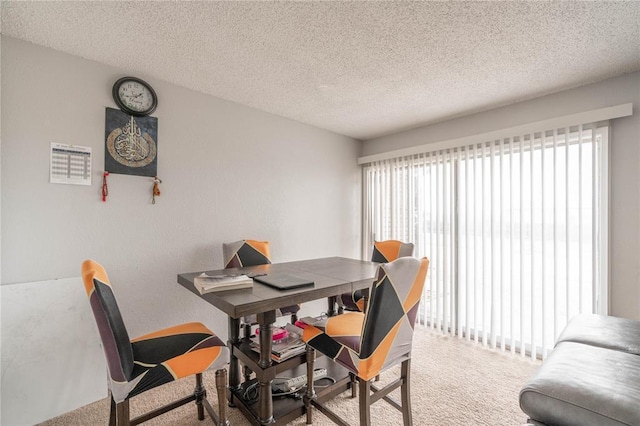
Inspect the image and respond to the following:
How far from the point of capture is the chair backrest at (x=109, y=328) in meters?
1.19

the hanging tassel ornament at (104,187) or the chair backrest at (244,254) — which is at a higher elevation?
the hanging tassel ornament at (104,187)

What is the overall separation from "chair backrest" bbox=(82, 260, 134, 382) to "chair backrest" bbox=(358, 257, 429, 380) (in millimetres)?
1069

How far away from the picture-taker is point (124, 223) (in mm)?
2230

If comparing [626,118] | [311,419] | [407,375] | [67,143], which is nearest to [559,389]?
[407,375]

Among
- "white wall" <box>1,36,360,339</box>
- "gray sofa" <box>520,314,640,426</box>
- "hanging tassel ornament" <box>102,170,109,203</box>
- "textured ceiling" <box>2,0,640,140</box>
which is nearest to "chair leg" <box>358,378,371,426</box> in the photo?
"gray sofa" <box>520,314,640,426</box>

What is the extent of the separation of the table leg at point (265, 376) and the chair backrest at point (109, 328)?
64 cm

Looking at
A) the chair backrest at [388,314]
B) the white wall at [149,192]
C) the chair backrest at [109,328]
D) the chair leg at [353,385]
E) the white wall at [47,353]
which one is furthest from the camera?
the chair leg at [353,385]

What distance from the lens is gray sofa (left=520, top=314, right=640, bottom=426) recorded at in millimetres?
1077

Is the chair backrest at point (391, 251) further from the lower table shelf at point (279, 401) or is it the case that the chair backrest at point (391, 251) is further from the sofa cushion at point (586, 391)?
the sofa cushion at point (586, 391)

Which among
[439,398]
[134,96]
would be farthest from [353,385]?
[134,96]

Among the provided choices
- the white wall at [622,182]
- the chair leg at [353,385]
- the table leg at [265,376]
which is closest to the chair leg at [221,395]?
the table leg at [265,376]

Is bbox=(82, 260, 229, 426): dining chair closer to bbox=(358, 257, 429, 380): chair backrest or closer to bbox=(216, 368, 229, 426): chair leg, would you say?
bbox=(216, 368, 229, 426): chair leg

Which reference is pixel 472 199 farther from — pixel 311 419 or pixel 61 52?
pixel 61 52

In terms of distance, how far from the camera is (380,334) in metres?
1.42
